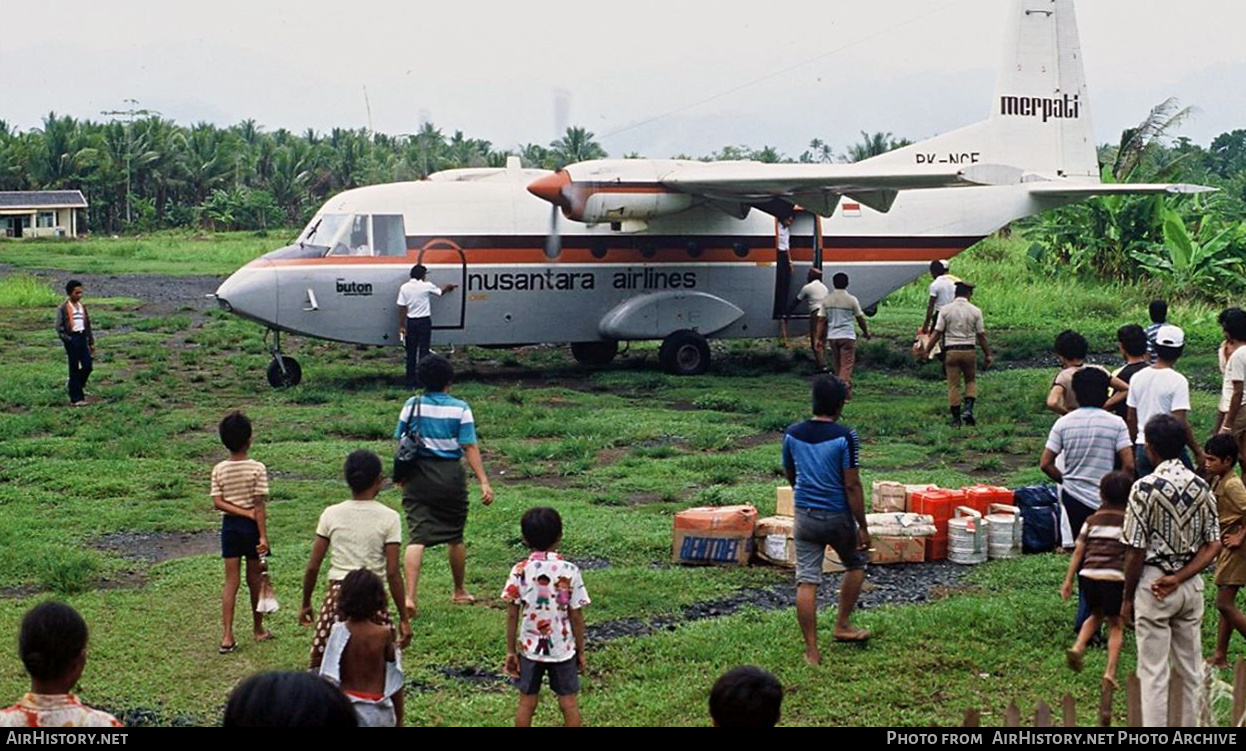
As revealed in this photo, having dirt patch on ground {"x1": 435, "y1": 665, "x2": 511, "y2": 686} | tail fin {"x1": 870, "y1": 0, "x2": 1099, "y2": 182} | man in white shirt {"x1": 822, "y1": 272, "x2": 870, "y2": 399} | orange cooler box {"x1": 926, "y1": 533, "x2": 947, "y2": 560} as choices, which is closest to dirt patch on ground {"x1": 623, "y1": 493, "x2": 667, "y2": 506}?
orange cooler box {"x1": 926, "y1": 533, "x2": 947, "y2": 560}

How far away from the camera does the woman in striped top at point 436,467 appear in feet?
29.8

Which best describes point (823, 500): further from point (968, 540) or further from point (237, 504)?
point (237, 504)

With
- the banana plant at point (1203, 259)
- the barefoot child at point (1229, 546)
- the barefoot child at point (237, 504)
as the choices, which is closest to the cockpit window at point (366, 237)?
the barefoot child at point (237, 504)

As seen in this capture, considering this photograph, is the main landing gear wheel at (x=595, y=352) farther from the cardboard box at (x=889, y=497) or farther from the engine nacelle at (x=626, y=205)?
the cardboard box at (x=889, y=497)

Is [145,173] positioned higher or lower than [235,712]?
higher

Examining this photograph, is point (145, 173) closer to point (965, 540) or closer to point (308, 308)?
point (308, 308)

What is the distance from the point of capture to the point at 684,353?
2070cm

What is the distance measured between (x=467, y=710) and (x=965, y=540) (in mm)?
4329

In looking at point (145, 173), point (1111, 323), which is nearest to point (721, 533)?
point (1111, 323)

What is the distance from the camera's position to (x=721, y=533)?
10.7 meters

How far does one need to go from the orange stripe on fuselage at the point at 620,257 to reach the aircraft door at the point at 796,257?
0.03 m

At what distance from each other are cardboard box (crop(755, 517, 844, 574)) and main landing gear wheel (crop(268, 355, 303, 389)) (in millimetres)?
9965

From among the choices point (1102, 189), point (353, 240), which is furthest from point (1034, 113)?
point (353, 240)

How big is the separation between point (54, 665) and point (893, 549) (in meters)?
6.96
